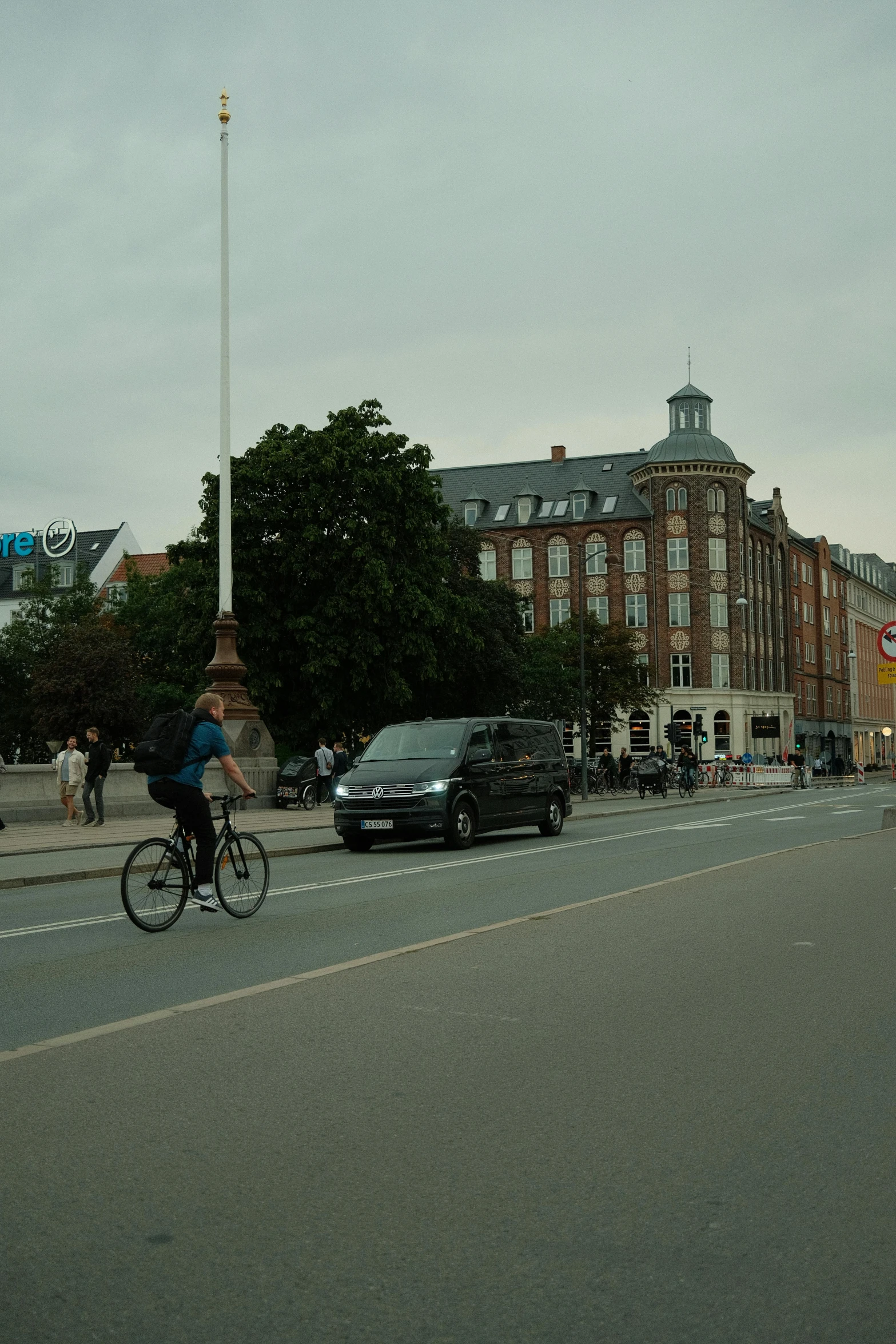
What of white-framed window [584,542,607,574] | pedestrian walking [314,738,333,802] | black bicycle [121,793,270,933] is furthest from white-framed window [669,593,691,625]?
black bicycle [121,793,270,933]

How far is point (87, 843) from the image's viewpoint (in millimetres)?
21625

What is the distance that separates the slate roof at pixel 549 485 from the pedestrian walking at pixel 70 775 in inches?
2526

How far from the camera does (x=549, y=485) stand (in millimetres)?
94562

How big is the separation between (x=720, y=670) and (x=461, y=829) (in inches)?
2699

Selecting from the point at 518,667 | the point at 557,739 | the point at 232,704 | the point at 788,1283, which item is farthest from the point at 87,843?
the point at 518,667

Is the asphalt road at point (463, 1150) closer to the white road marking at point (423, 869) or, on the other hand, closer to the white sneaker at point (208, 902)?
the white sneaker at point (208, 902)

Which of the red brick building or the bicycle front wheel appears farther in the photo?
the red brick building

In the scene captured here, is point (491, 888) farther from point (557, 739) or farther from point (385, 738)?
point (557, 739)

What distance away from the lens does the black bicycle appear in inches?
415

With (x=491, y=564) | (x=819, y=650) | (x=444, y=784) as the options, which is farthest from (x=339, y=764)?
(x=819, y=650)

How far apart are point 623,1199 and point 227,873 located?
7.56 metres

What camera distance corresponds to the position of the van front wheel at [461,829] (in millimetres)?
19731

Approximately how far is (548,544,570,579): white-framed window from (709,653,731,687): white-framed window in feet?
35.7

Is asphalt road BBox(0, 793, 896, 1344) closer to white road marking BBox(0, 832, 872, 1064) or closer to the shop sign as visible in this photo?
white road marking BBox(0, 832, 872, 1064)
